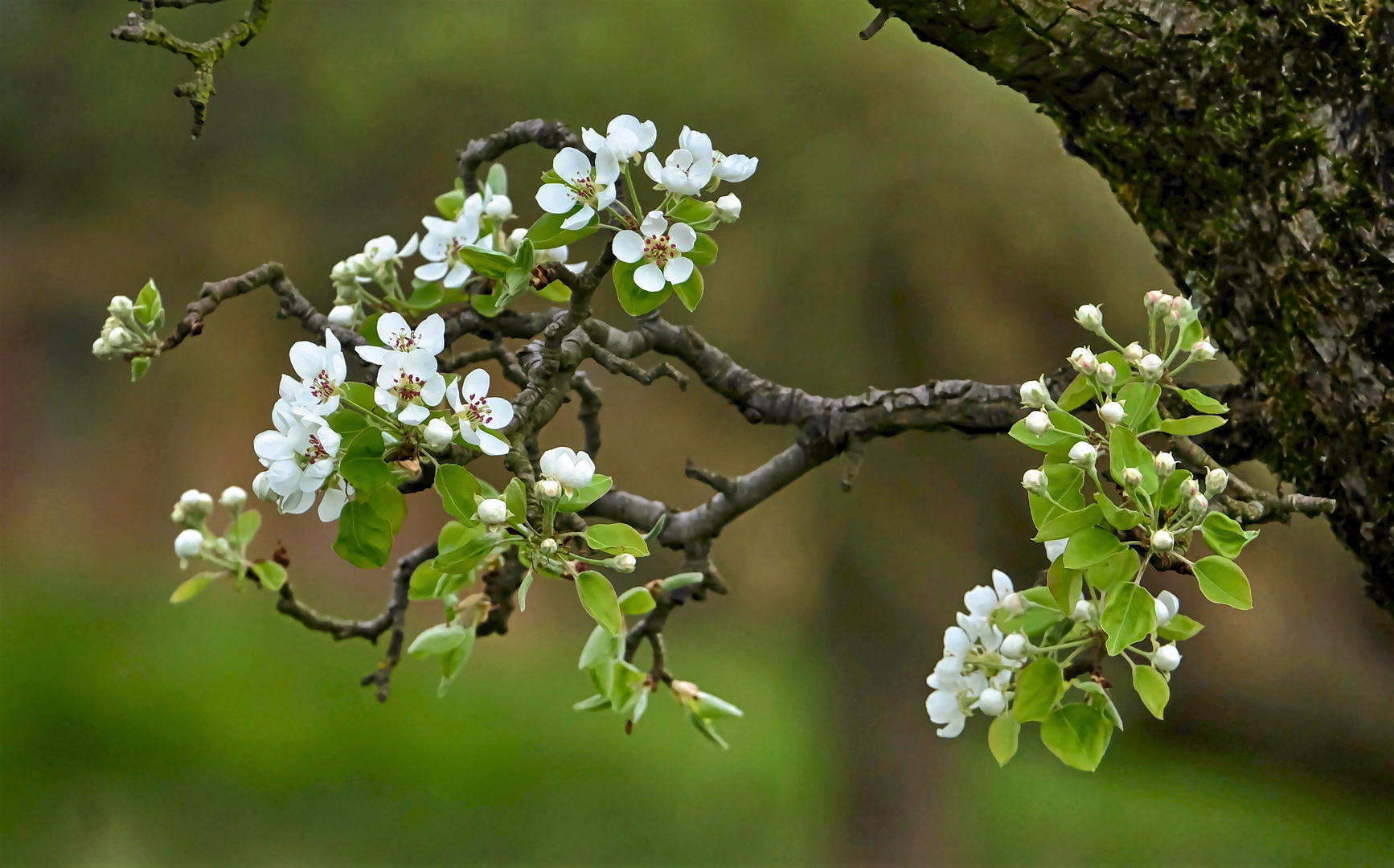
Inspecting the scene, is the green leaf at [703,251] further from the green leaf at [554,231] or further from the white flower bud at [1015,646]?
the white flower bud at [1015,646]

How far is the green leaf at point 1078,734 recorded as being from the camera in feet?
1.95

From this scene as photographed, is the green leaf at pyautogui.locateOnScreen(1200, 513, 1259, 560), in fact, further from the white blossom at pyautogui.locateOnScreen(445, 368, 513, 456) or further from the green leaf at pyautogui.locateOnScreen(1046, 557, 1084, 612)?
the white blossom at pyautogui.locateOnScreen(445, 368, 513, 456)

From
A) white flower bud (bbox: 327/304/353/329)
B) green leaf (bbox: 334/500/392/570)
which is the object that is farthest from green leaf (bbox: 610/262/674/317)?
white flower bud (bbox: 327/304/353/329)

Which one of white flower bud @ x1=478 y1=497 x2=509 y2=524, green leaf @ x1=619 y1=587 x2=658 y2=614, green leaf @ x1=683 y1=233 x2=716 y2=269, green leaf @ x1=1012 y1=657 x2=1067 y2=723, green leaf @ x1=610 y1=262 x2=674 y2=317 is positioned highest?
green leaf @ x1=683 y1=233 x2=716 y2=269

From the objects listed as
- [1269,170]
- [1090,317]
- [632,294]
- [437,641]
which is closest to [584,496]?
[632,294]

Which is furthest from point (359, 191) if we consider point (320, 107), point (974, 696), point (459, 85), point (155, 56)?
point (974, 696)

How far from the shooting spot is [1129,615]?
54 cm

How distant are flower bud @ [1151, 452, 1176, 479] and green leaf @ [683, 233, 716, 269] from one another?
1.02 ft

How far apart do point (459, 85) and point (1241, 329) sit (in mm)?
1825

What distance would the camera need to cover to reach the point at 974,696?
0.66m

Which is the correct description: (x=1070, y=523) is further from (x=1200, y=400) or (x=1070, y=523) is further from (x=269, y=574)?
(x=269, y=574)

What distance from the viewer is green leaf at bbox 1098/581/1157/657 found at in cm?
→ 53

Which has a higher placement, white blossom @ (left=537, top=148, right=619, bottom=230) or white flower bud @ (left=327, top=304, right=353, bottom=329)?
white blossom @ (left=537, top=148, right=619, bottom=230)

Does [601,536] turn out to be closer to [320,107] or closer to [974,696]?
[974,696]
